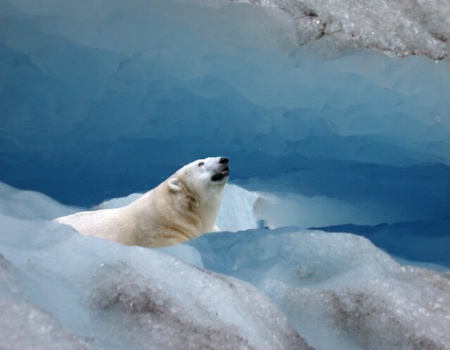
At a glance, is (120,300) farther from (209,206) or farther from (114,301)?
(209,206)

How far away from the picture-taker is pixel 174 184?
4.64 m

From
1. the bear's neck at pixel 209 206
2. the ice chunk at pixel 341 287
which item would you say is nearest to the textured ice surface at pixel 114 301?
the ice chunk at pixel 341 287

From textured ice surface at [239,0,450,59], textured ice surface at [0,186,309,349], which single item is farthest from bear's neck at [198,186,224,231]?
textured ice surface at [0,186,309,349]

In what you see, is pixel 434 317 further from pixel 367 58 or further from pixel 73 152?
pixel 73 152

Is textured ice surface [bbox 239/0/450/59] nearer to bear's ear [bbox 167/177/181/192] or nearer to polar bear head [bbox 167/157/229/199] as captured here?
polar bear head [bbox 167/157/229/199]

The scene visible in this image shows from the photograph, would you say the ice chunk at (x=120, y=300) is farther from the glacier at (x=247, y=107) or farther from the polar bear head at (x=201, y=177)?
the polar bear head at (x=201, y=177)

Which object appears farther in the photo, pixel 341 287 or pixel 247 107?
pixel 247 107

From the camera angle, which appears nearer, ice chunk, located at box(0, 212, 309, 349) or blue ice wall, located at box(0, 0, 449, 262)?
ice chunk, located at box(0, 212, 309, 349)

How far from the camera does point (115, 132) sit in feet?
15.0

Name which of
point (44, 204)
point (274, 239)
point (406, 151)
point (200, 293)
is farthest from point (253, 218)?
point (200, 293)

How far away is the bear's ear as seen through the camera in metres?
4.62

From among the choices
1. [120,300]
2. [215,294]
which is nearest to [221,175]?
[215,294]

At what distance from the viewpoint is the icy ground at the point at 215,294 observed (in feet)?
7.11

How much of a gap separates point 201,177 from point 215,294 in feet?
7.37
